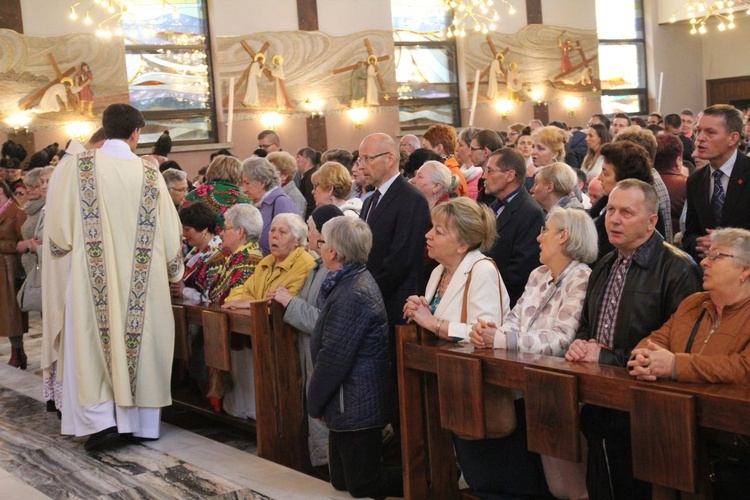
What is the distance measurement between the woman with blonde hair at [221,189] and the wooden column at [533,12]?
13952mm

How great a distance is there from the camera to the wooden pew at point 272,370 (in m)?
4.63

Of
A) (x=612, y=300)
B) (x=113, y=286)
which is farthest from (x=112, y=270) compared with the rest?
(x=612, y=300)

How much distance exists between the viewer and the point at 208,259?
224 inches

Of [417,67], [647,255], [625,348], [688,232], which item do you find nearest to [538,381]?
[625,348]

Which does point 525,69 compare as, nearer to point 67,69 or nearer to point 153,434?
point 67,69

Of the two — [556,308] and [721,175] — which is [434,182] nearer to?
[721,175]

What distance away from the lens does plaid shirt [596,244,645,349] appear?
11.1ft

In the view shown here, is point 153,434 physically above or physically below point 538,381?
below

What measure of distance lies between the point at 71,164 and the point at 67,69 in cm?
991

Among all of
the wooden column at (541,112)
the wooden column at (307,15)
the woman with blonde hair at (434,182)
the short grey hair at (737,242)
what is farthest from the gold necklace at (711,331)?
the wooden column at (541,112)

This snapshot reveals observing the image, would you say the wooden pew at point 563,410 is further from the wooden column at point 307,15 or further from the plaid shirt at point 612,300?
the wooden column at point 307,15

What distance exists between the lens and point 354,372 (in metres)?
4.06

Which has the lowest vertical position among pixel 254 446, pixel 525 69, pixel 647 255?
pixel 254 446

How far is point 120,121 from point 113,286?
2.84 ft
